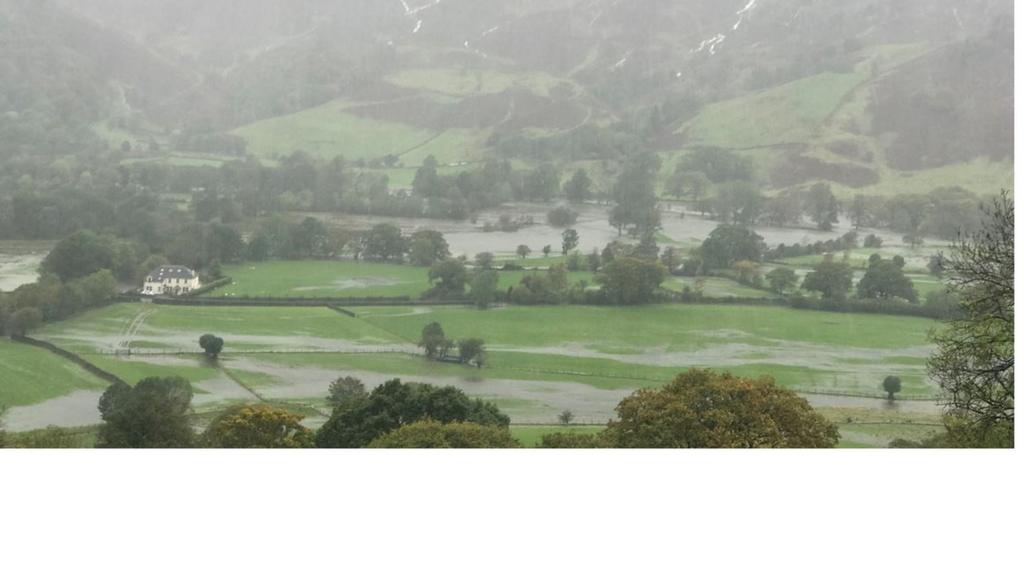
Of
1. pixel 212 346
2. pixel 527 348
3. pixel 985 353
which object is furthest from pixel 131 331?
pixel 985 353

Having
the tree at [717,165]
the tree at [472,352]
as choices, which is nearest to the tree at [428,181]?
the tree at [472,352]

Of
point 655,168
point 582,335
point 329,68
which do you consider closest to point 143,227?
point 329,68

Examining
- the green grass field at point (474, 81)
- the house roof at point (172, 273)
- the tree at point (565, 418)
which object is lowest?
the tree at point (565, 418)

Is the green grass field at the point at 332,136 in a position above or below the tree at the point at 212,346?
above

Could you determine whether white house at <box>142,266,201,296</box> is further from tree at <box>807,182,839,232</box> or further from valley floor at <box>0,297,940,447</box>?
tree at <box>807,182,839,232</box>

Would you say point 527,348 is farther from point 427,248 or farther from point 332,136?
point 332,136

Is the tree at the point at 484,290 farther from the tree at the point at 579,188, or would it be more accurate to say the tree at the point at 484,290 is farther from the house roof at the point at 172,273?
the house roof at the point at 172,273

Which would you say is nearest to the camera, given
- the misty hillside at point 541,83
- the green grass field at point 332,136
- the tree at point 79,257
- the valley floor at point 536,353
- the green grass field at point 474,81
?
the valley floor at point 536,353

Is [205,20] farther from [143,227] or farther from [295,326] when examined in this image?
[295,326]
